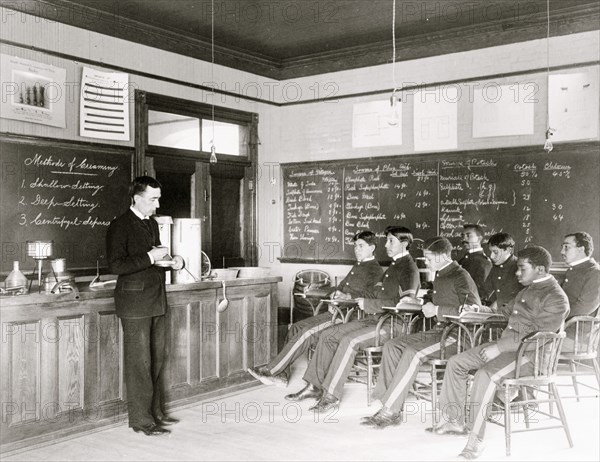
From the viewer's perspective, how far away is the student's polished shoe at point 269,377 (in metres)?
5.40

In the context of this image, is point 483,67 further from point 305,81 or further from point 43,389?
point 43,389

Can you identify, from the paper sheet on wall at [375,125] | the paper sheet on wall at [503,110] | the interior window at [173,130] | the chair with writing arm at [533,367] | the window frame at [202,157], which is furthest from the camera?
the paper sheet on wall at [375,125]

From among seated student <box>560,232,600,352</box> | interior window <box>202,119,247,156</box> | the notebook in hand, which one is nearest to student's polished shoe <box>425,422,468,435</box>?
the notebook in hand

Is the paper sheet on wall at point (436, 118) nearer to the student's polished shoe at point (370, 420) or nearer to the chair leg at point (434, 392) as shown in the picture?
the chair leg at point (434, 392)

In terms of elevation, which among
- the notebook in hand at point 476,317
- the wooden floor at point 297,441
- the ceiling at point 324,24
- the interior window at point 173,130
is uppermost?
the ceiling at point 324,24

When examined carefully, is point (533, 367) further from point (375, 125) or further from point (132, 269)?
point (375, 125)

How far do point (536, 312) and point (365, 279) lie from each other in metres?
1.80

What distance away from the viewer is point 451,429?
4.25m

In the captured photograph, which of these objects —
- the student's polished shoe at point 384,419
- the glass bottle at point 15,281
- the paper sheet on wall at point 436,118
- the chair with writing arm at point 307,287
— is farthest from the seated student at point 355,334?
the glass bottle at point 15,281

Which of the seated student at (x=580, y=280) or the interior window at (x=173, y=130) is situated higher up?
the interior window at (x=173, y=130)

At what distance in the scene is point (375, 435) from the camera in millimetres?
4281

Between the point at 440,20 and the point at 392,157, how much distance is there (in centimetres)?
153

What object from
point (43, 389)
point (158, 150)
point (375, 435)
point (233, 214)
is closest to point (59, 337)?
point (43, 389)

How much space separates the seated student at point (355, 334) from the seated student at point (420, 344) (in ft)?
1.11
